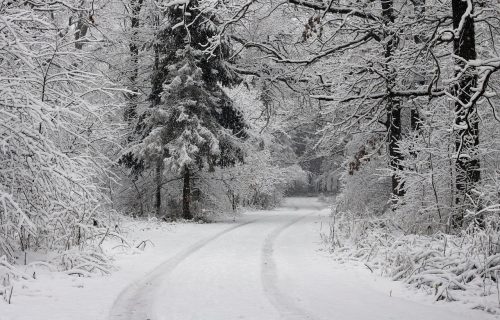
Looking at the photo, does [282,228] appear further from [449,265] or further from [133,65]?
[449,265]

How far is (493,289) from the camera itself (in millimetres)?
6145

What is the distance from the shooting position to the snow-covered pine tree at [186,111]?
61.2ft

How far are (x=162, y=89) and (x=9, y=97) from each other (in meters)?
14.1

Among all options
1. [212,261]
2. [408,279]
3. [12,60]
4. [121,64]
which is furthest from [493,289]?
[121,64]

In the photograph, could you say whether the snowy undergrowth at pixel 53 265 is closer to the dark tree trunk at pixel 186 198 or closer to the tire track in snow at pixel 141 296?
the tire track in snow at pixel 141 296

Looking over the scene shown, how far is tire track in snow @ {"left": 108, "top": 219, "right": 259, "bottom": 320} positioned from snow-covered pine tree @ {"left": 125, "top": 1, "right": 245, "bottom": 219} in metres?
9.54

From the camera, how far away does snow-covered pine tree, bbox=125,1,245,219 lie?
18.7 meters

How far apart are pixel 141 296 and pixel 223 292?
114cm

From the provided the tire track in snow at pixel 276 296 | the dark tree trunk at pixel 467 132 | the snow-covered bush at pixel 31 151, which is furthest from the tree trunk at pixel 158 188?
the dark tree trunk at pixel 467 132

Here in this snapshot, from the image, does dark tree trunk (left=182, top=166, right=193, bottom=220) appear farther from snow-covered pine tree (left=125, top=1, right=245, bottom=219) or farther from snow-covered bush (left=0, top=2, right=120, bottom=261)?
snow-covered bush (left=0, top=2, right=120, bottom=261)

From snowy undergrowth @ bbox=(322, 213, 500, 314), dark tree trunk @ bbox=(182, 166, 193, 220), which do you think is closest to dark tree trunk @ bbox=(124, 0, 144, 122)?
dark tree trunk @ bbox=(182, 166, 193, 220)

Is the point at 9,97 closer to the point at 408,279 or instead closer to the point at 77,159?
the point at 77,159

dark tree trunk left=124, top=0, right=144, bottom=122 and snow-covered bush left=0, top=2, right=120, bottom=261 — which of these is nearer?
snow-covered bush left=0, top=2, right=120, bottom=261

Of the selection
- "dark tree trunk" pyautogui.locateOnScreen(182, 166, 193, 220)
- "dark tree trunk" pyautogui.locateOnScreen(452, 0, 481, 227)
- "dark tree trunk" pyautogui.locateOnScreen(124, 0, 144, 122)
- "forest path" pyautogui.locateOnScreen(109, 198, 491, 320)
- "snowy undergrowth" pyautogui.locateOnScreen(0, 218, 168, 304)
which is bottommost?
"forest path" pyautogui.locateOnScreen(109, 198, 491, 320)
